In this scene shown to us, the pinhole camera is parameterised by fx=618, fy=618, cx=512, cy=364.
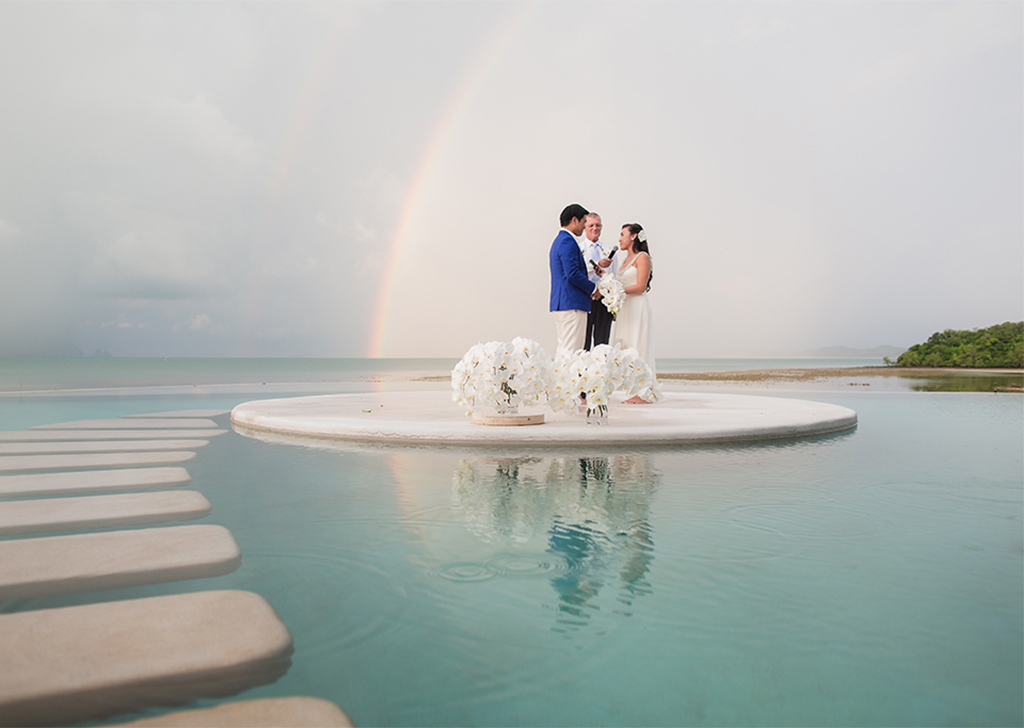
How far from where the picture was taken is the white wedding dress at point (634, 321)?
9.34 metres

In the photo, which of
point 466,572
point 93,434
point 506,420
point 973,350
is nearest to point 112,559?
point 466,572

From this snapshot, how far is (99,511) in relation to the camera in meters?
3.35

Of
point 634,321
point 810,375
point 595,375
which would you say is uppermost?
point 634,321

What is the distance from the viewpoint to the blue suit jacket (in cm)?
746

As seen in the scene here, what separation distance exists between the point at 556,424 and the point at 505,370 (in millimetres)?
956

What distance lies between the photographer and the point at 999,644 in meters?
1.91

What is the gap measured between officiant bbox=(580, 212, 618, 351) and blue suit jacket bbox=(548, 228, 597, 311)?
397 mm

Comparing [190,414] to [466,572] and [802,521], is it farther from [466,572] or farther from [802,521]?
[802,521]

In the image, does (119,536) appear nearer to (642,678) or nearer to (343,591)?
(343,591)

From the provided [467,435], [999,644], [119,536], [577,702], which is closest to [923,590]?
[999,644]

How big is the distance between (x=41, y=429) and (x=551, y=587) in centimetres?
765

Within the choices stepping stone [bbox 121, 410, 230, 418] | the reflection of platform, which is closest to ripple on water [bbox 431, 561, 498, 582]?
the reflection of platform

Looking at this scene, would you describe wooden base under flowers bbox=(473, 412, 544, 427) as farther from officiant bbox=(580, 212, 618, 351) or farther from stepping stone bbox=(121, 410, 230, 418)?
stepping stone bbox=(121, 410, 230, 418)

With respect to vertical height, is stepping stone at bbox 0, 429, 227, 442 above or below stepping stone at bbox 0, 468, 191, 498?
below
